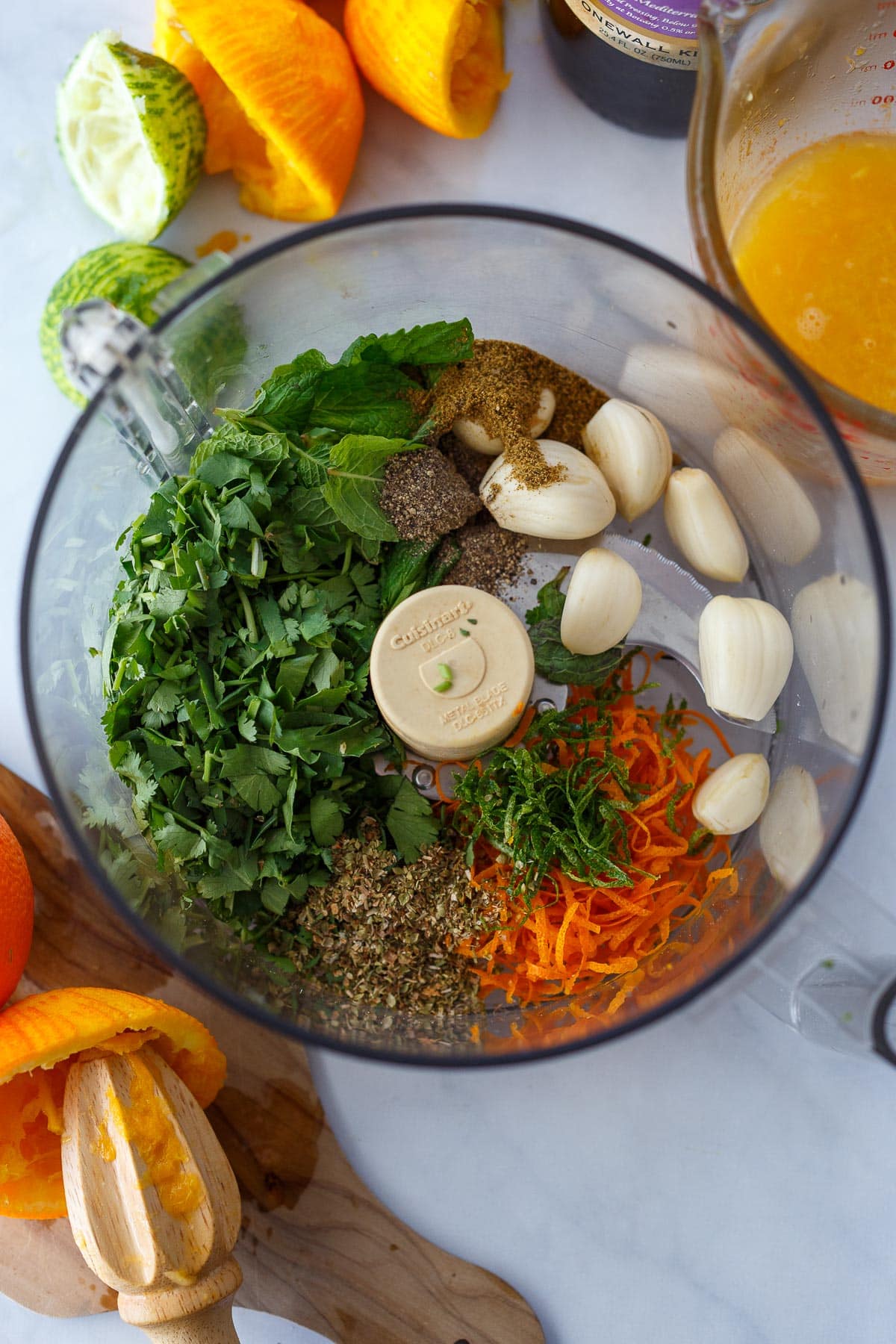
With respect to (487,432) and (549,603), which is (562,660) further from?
(487,432)

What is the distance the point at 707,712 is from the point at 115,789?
21.2 inches

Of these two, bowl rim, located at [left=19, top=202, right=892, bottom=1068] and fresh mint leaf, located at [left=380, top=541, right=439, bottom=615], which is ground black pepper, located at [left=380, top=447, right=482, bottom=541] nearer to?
fresh mint leaf, located at [left=380, top=541, right=439, bottom=615]

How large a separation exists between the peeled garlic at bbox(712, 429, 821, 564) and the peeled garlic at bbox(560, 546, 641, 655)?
0.48ft

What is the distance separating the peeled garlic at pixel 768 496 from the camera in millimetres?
908

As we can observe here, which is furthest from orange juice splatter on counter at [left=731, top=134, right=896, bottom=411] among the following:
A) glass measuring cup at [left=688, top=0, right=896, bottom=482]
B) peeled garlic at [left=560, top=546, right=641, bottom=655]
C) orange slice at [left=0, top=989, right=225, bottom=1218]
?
orange slice at [left=0, top=989, right=225, bottom=1218]

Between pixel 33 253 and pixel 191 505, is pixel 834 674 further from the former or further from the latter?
pixel 33 253

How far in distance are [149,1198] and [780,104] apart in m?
1.07

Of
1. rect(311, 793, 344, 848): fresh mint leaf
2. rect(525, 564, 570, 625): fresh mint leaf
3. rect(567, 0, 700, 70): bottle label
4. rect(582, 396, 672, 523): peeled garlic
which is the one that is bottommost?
rect(311, 793, 344, 848): fresh mint leaf

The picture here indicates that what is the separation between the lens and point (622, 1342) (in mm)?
977

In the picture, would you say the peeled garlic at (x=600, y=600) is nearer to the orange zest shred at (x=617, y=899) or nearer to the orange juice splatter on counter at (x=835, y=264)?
the orange zest shred at (x=617, y=899)

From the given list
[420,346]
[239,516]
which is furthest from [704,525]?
[239,516]

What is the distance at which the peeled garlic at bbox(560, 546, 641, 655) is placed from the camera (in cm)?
88

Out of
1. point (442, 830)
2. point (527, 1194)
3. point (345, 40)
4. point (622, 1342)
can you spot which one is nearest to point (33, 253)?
point (345, 40)

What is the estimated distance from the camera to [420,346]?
0.90 m
